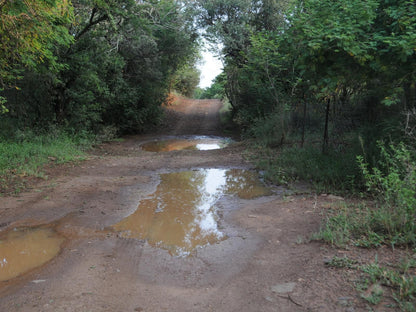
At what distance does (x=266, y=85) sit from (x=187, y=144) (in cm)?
487

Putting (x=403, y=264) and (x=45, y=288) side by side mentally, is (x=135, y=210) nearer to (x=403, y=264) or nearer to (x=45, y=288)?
(x=45, y=288)

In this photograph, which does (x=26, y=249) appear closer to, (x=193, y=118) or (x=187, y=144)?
(x=187, y=144)

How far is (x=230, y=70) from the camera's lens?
17469mm

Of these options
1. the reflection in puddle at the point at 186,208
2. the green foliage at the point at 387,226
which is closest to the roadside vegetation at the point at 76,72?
the reflection in puddle at the point at 186,208

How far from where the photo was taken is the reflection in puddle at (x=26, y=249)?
401 cm

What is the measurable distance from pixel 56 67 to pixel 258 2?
11048mm

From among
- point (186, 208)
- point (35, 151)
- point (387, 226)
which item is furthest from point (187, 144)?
point (387, 226)

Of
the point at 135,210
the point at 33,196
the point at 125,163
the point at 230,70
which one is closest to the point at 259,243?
the point at 135,210

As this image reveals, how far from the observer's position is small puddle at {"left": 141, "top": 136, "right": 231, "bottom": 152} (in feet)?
47.6

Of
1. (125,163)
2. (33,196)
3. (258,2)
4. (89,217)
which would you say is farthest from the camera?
(258,2)

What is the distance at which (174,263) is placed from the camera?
13.5 ft

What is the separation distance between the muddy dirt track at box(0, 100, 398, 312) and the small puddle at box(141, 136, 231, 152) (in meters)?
7.22

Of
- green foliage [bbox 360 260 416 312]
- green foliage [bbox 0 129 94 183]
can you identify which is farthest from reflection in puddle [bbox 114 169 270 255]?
green foliage [bbox 0 129 94 183]

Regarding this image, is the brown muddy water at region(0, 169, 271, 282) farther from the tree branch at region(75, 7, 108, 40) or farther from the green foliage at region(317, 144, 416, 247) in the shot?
the tree branch at region(75, 7, 108, 40)
